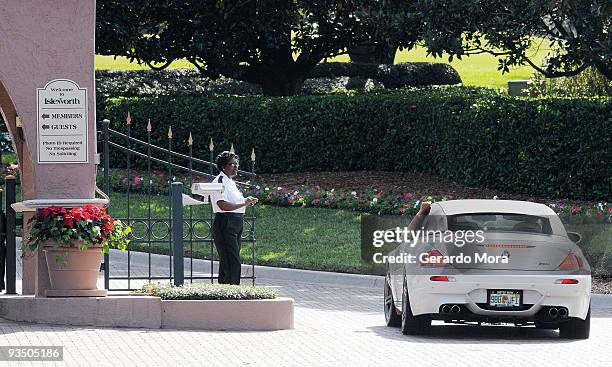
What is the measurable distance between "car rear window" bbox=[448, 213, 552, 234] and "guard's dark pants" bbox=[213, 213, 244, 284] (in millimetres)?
2273

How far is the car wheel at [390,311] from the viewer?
13.2m

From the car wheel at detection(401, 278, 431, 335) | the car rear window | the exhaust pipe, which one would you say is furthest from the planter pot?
the exhaust pipe

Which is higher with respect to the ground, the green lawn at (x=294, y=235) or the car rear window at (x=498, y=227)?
the car rear window at (x=498, y=227)

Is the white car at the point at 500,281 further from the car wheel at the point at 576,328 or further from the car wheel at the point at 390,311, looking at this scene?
the car wheel at the point at 390,311

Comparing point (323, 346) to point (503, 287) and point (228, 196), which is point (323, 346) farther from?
point (228, 196)

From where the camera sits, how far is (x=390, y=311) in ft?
43.6

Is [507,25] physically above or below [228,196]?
above

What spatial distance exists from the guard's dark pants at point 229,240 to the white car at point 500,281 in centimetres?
196

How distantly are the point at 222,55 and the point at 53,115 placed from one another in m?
15.1

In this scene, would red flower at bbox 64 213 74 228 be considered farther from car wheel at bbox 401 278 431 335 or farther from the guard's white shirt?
car wheel at bbox 401 278 431 335

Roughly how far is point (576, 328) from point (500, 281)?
3.21 feet

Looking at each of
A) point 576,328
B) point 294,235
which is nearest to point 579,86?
point 294,235

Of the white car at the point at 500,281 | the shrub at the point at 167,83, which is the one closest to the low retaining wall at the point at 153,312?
the white car at the point at 500,281

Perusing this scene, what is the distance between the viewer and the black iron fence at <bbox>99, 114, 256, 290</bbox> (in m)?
13.1
